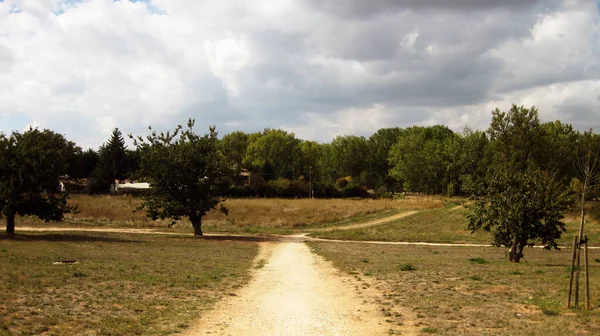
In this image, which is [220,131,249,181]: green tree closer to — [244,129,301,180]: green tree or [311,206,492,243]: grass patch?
[244,129,301,180]: green tree

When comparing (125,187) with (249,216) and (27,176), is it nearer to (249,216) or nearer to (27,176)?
(249,216)

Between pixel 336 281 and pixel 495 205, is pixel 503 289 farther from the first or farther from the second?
pixel 495 205

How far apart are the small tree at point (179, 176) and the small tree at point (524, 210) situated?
22.8 meters

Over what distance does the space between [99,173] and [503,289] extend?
98.5 metres

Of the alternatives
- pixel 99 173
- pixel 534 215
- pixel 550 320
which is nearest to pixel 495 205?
pixel 534 215

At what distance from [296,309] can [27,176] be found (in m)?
30.0

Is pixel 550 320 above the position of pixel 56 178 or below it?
below

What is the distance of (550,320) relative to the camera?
12.3 m

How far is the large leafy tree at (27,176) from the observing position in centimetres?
3622

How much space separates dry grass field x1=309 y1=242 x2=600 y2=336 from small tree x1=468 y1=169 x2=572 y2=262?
434cm

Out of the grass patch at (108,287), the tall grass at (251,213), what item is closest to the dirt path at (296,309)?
the grass patch at (108,287)

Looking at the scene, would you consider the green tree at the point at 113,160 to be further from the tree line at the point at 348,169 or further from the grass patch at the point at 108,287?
the grass patch at the point at 108,287

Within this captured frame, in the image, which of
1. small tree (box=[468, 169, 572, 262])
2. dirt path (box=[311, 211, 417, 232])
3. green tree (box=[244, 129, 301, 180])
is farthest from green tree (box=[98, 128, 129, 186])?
small tree (box=[468, 169, 572, 262])

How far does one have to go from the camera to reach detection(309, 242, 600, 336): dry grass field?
11812 mm
